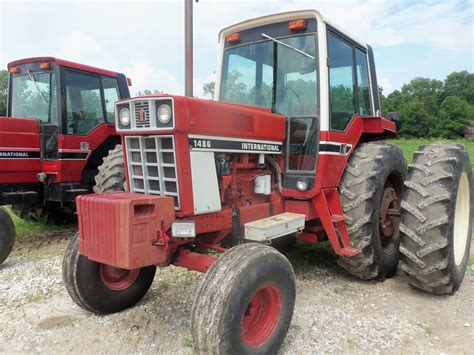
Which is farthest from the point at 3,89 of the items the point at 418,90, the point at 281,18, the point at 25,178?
the point at 418,90

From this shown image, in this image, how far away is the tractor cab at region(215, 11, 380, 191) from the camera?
4.08 metres

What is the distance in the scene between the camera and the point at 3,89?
4528 cm

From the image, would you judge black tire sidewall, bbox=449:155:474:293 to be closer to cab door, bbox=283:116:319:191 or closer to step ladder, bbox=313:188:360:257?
step ladder, bbox=313:188:360:257

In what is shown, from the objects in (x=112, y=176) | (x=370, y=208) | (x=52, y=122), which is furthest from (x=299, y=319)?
(x=52, y=122)

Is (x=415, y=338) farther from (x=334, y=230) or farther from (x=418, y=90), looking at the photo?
(x=418, y=90)

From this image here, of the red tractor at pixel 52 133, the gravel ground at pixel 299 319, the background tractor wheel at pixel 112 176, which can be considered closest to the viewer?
the gravel ground at pixel 299 319

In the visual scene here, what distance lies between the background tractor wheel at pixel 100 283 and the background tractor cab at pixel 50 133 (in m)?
2.92

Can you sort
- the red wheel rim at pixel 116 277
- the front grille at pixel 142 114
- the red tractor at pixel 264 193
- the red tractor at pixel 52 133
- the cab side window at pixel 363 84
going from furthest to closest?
the red tractor at pixel 52 133 → the cab side window at pixel 363 84 → the red wheel rim at pixel 116 277 → the front grille at pixel 142 114 → the red tractor at pixel 264 193

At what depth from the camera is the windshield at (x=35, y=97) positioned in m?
6.54

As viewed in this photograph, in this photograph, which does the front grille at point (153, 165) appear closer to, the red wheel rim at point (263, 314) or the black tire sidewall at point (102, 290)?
the black tire sidewall at point (102, 290)

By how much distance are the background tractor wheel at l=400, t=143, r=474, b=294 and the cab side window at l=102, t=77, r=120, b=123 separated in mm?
5043

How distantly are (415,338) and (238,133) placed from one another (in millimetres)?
2199

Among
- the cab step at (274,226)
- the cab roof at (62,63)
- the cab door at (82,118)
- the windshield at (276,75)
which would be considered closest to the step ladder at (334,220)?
the cab step at (274,226)

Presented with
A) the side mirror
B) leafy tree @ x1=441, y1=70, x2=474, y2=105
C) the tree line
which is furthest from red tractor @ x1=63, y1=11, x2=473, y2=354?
leafy tree @ x1=441, y1=70, x2=474, y2=105
